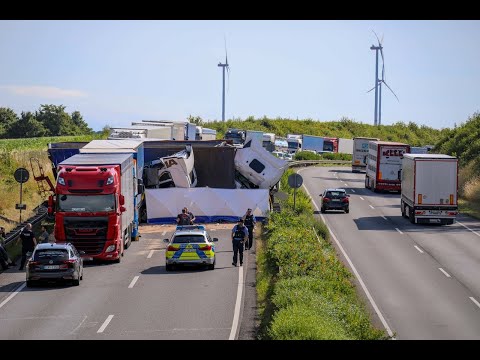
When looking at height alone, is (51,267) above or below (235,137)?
below

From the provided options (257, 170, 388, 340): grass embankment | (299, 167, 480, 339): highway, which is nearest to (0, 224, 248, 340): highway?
(257, 170, 388, 340): grass embankment

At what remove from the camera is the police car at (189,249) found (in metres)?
31.0

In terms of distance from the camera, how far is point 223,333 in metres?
20.5

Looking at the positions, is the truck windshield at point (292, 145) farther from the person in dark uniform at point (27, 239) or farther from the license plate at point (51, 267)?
the license plate at point (51, 267)

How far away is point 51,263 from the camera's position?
90.8ft

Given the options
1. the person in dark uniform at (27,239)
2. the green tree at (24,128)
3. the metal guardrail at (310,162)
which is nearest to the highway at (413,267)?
the person in dark uniform at (27,239)

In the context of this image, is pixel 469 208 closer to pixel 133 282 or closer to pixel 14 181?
pixel 14 181

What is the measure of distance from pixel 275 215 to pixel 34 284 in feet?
55.8

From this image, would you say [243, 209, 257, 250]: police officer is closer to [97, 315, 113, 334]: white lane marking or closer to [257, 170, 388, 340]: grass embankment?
[257, 170, 388, 340]: grass embankment

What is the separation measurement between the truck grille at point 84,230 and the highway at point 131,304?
1.07 meters

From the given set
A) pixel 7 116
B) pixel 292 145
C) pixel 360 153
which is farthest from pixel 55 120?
pixel 360 153

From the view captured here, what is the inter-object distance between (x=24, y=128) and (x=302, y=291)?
320ft

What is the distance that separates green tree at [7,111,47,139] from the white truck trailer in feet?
243
